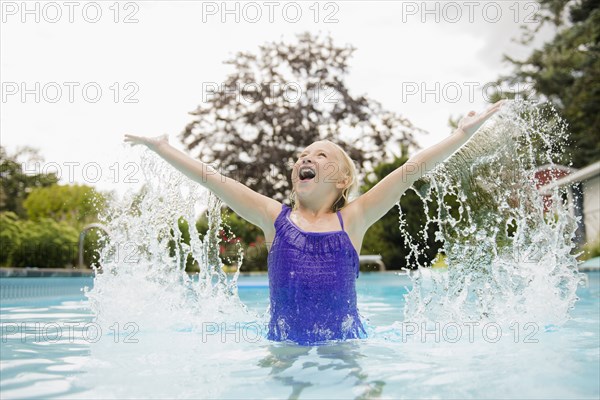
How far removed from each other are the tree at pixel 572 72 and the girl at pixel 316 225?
20.3m

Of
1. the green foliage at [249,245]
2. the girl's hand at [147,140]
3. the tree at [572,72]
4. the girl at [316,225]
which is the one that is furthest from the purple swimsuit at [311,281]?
the tree at [572,72]

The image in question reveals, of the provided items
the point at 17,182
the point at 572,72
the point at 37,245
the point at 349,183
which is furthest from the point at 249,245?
the point at 17,182

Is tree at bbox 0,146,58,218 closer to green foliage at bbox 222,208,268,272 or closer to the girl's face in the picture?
green foliage at bbox 222,208,268,272

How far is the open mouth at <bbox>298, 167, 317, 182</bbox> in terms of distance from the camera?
305 centimetres

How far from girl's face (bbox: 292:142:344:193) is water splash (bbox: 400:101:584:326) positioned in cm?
115

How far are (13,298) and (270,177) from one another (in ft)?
43.0

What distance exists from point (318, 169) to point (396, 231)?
1042 centimetres

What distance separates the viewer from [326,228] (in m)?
3.06

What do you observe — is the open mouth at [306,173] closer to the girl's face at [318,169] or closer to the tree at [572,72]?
the girl's face at [318,169]

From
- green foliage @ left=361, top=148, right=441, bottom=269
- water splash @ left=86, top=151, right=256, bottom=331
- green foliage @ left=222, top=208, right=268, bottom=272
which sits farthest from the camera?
green foliage @ left=222, top=208, right=268, bottom=272

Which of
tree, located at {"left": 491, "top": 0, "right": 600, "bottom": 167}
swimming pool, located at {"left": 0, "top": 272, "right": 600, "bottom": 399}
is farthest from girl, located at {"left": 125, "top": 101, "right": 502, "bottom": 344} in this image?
tree, located at {"left": 491, "top": 0, "right": 600, "bottom": 167}

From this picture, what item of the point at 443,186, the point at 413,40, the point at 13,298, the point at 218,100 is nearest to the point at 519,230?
the point at 443,186

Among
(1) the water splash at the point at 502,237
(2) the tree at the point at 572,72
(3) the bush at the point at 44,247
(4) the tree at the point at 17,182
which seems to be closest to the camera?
(1) the water splash at the point at 502,237

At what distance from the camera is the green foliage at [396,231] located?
1270cm
